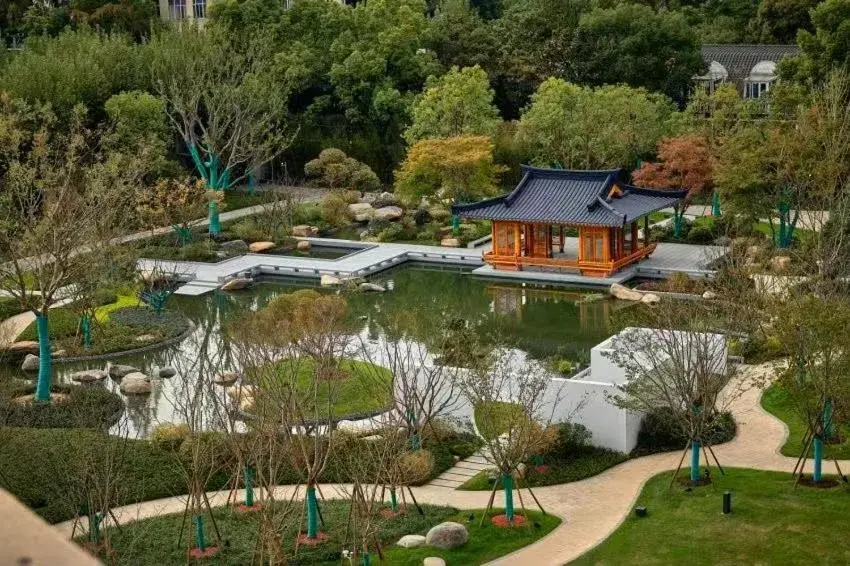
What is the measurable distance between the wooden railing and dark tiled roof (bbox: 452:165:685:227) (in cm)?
107

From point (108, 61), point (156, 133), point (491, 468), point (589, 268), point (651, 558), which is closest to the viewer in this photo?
point (651, 558)

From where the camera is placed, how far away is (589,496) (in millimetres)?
18281

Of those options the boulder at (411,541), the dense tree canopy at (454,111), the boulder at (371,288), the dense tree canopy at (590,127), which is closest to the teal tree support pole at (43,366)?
the boulder at (411,541)

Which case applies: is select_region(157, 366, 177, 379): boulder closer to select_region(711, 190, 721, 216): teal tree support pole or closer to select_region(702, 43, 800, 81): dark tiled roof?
select_region(711, 190, 721, 216): teal tree support pole

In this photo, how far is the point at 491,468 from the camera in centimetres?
1934

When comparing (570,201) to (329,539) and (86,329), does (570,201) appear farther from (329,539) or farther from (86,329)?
(329,539)

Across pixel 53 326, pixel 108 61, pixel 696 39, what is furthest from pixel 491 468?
pixel 696 39

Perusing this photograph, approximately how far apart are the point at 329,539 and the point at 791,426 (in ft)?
28.0

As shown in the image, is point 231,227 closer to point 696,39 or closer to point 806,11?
point 696,39

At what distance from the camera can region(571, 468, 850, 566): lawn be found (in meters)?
15.5

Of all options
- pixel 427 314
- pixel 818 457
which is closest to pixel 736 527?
pixel 818 457

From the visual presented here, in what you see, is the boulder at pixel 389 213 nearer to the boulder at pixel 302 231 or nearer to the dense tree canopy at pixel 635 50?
the boulder at pixel 302 231

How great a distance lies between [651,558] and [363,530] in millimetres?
3643

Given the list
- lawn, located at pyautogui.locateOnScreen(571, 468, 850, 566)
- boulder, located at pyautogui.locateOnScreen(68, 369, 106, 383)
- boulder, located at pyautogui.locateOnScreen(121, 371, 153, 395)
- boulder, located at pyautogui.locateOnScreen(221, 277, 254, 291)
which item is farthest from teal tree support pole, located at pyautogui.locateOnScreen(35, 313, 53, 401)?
lawn, located at pyautogui.locateOnScreen(571, 468, 850, 566)
